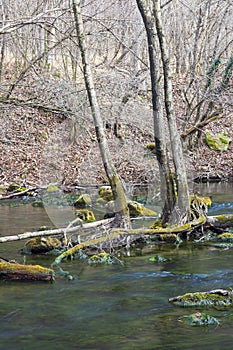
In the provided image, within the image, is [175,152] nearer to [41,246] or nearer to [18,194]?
[41,246]

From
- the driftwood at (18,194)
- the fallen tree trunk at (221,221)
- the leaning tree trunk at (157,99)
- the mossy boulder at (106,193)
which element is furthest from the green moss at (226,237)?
the driftwood at (18,194)

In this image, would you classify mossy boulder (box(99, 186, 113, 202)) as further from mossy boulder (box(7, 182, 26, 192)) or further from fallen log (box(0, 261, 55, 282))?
fallen log (box(0, 261, 55, 282))

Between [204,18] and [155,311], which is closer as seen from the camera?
[155,311]

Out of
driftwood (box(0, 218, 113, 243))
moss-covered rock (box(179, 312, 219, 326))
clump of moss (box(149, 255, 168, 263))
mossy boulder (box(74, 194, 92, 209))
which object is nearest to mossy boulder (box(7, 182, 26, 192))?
mossy boulder (box(74, 194, 92, 209))

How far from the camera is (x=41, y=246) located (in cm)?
933

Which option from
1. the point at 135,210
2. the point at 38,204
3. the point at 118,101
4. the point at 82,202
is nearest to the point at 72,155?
the point at 118,101

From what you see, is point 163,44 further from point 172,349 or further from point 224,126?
point 224,126

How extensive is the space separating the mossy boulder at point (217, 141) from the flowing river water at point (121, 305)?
14.7 m

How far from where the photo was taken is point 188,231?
10008 mm

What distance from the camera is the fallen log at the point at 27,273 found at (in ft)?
24.2

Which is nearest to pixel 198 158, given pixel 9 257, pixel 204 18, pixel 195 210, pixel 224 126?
pixel 224 126

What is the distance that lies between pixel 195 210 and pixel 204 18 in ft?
44.1

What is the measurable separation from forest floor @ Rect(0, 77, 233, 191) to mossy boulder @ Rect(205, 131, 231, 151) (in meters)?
0.24

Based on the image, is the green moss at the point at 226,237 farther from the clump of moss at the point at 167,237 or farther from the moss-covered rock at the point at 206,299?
the moss-covered rock at the point at 206,299
